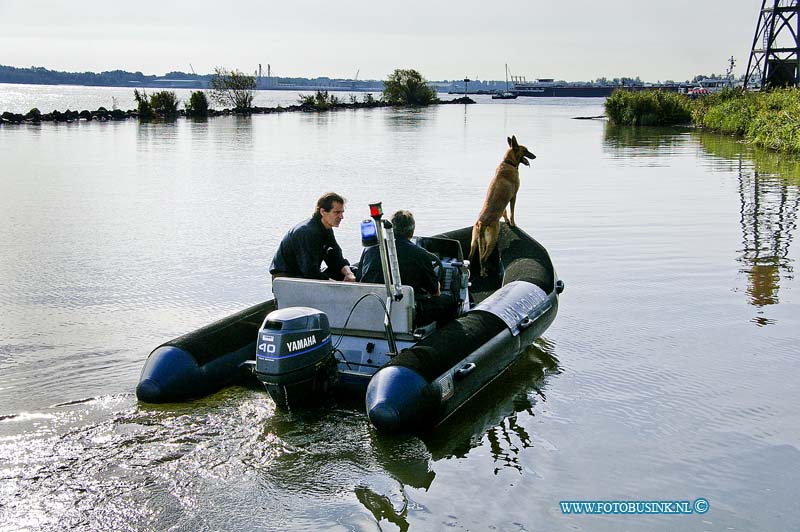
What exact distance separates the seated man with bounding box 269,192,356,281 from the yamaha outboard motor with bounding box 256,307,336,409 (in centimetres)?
122

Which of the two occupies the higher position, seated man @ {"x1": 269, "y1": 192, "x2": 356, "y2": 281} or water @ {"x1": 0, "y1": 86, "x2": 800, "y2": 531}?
seated man @ {"x1": 269, "y1": 192, "x2": 356, "y2": 281}

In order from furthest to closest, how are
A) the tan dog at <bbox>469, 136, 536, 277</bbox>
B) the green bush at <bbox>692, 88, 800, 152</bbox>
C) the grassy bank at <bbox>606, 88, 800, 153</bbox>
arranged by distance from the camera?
the grassy bank at <bbox>606, 88, 800, 153</bbox>
the green bush at <bbox>692, 88, 800, 152</bbox>
the tan dog at <bbox>469, 136, 536, 277</bbox>

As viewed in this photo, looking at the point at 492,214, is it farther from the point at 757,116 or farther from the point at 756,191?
the point at 757,116

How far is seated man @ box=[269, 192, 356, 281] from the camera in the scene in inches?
312

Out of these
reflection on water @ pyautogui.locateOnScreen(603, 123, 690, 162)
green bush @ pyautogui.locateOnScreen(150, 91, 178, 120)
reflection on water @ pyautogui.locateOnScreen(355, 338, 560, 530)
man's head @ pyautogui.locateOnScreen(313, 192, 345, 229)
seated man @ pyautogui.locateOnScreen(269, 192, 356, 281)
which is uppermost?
green bush @ pyautogui.locateOnScreen(150, 91, 178, 120)

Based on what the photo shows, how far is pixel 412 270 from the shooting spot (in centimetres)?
764

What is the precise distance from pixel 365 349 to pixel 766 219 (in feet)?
39.1

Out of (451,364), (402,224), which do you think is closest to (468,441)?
(451,364)

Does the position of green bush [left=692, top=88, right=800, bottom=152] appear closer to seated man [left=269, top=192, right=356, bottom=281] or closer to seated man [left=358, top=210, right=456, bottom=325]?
seated man [left=358, top=210, right=456, bottom=325]

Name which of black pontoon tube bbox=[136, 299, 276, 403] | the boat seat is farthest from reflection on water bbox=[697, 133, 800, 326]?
black pontoon tube bbox=[136, 299, 276, 403]

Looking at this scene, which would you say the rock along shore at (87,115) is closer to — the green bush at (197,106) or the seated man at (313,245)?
the green bush at (197,106)

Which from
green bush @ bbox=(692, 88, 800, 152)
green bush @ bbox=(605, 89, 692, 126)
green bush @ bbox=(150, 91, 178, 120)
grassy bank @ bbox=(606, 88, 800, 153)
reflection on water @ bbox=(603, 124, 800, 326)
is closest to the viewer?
reflection on water @ bbox=(603, 124, 800, 326)

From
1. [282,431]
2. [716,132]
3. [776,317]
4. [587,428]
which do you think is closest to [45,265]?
[282,431]

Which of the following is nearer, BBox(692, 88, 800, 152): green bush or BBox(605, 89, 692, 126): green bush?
BBox(692, 88, 800, 152): green bush
